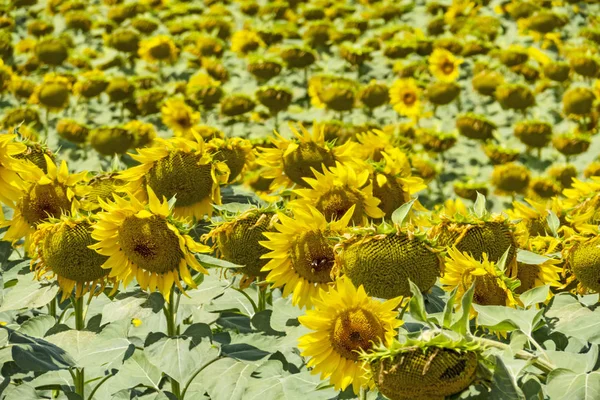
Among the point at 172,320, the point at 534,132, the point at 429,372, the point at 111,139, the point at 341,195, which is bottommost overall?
the point at 534,132

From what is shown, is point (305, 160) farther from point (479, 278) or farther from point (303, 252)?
point (479, 278)

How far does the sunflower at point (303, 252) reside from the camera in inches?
85.0

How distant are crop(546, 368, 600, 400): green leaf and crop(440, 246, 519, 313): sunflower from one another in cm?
38

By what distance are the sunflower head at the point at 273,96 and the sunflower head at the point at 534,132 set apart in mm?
Result: 1445

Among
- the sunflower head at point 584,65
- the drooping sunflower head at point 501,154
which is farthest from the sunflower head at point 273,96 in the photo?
the sunflower head at point 584,65

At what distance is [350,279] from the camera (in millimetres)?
1962

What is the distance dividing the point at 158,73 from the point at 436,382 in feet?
20.0

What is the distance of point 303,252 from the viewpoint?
2188mm

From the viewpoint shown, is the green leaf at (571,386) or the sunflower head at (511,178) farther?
the sunflower head at (511,178)

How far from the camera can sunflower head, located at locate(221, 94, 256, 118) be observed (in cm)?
554

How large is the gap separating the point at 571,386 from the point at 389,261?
1.57 feet

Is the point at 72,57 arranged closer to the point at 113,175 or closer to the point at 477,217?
the point at 113,175

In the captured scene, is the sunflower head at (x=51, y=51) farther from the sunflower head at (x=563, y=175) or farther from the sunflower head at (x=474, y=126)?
the sunflower head at (x=563, y=175)

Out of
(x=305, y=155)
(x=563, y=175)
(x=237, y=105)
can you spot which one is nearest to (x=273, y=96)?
(x=237, y=105)
